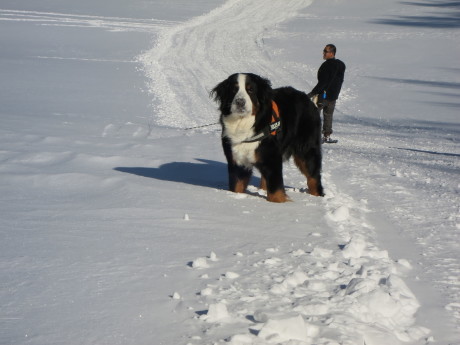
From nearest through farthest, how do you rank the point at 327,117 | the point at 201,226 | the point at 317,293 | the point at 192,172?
the point at 317,293, the point at 201,226, the point at 192,172, the point at 327,117

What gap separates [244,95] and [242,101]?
0.19 feet

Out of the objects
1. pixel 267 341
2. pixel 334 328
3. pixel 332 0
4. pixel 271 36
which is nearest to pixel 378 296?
pixel 334 328


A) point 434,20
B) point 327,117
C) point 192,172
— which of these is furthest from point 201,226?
point 434,20

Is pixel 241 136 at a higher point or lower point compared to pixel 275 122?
lower

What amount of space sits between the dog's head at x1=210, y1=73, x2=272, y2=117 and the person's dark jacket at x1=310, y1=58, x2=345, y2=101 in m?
4.35

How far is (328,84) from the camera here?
1088 cm

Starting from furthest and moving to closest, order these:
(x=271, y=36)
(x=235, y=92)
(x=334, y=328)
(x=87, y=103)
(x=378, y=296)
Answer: (x=271, y=36) < (x=87, y=103) < (x=235, y=92) < (x=378, y=296) < (x=334, y=328)

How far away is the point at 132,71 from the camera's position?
17844 millimetres

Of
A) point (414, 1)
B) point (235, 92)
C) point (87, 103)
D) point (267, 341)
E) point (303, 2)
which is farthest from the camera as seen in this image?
point (414, 1)

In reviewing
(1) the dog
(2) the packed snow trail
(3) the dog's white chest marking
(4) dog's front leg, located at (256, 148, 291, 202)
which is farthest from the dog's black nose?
(2) the packed snow trail

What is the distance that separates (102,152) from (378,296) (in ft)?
17.0

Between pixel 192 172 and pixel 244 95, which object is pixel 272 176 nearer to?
pixel 244 95

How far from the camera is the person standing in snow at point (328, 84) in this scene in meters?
10.8

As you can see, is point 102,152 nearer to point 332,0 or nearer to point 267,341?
point 267,341
